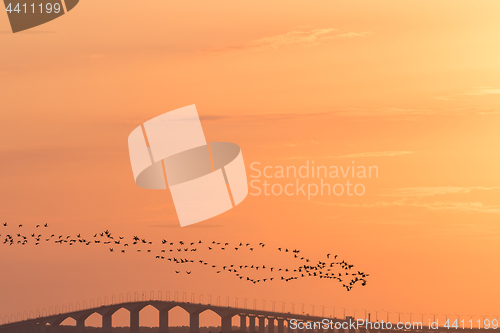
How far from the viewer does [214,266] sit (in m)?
162

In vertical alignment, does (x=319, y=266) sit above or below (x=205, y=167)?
below

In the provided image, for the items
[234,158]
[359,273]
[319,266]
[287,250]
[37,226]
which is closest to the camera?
[234,158]

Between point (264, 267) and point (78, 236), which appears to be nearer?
point (78, 236)

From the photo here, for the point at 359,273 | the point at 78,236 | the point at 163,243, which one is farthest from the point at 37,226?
the point at 359,273

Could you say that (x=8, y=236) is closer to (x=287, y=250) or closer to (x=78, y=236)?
(x=78, y=236)

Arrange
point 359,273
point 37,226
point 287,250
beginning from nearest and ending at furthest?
point 37,226 → point 287,250 → point 359,273

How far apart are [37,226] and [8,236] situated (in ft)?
17.2

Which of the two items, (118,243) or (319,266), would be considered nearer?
(118,243)

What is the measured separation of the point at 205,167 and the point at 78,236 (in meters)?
55.5

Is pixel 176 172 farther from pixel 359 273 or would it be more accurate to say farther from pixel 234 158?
pixel 359 273

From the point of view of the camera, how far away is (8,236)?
394 feet

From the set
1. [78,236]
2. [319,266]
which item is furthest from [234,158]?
[319,266]

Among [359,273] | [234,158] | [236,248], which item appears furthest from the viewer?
[359,273]

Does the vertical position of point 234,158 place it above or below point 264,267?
above
